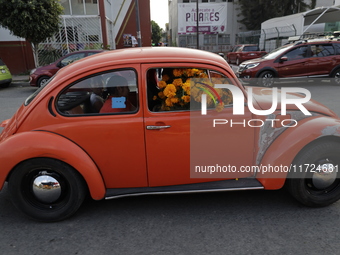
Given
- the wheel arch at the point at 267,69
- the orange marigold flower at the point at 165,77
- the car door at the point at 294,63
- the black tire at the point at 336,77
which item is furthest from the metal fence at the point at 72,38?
the orange marigold flower at the point at 165,77

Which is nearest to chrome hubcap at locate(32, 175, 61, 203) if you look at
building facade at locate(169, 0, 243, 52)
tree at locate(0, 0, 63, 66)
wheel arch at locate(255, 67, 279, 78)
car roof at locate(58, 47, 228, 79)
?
car roof at locate(58, 47, 228, 79)

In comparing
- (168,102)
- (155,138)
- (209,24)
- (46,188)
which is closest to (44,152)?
(46,188)

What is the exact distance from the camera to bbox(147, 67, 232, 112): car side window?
9.48ft

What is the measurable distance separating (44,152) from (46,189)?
0.44 m

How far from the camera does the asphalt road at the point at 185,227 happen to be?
2.52 m

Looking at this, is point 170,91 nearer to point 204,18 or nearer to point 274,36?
point 274,36

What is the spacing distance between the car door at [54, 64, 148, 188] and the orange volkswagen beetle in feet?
0.03

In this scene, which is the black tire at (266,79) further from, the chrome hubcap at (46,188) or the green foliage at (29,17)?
the green foliage at (29,17)

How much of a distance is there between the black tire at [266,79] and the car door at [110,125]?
30.3 feet

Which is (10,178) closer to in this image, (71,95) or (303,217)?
(71,95)

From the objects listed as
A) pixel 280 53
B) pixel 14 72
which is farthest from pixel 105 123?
pixel 14 72

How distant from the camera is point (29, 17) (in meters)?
12.8

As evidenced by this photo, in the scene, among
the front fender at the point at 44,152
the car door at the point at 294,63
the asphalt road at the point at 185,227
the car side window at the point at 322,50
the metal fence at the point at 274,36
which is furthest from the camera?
the metal fence at the point at 274,36

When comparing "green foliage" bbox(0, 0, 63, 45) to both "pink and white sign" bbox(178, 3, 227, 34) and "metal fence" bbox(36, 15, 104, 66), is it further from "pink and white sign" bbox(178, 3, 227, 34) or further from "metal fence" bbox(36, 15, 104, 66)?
"pink and white sign" bbox(178, 3, 227, 34)
